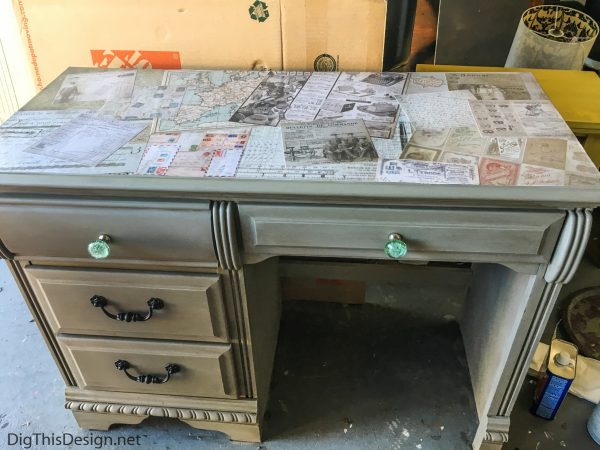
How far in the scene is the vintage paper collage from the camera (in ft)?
3.17

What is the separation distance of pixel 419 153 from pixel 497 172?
5.9 inches

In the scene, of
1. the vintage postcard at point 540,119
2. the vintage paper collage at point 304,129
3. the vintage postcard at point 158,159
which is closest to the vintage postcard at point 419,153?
the vintage paper collage at point 304,129

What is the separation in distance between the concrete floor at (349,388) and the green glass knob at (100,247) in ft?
2.23

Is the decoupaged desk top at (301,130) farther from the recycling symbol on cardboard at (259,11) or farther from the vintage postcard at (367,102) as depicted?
the recycling symbol on cardboard at (259,11)

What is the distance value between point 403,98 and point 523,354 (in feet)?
2.14

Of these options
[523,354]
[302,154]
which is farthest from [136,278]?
[523,354]

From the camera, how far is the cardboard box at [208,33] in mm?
1333

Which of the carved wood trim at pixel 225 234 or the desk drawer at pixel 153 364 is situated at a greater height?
the carved wood trim at pixel 225 234

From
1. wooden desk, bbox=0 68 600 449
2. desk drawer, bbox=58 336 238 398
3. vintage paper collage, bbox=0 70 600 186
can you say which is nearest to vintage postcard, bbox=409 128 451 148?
vintage paper collage, bbox=0 70 600 186

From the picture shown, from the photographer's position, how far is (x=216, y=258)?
1034 millimetres

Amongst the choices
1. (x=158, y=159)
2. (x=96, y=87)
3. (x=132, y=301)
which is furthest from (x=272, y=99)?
(x=132, y=301)

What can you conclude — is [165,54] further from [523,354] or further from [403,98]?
[523,354]

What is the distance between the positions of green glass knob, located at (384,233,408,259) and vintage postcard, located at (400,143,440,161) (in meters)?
0.16

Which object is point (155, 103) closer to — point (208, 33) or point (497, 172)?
point (208, 33)
